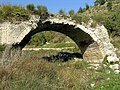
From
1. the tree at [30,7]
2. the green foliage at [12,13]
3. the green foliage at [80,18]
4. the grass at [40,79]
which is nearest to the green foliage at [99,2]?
the green foliage at [80,18]

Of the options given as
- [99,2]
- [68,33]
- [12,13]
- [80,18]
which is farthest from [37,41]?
[99,2]

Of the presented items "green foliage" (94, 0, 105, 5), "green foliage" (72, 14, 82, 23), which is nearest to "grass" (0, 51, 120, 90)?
"green foliage" (72, 14, 82, 23)

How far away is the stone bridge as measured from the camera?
14015mm

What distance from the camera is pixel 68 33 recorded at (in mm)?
18781

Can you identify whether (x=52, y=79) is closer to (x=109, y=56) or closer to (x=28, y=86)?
(x=28, y=86)

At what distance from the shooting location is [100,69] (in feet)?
45.0

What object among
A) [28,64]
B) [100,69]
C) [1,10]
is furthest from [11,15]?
[28,64]

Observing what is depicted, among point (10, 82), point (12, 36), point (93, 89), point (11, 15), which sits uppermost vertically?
point (11, 15)

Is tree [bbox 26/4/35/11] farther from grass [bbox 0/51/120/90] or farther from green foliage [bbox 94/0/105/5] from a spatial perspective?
green foliage [bbox 94/0/105/5]

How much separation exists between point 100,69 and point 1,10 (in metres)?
5.88

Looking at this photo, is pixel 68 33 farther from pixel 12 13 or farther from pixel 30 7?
pixel 12 13

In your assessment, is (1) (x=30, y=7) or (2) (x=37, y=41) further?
(2) (x=37, y=41)

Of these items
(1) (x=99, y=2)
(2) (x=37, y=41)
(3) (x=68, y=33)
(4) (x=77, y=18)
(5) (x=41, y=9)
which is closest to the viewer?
(5) (x=41, y=9)

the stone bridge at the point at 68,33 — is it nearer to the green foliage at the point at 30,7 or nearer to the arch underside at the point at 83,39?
the arch underside at the point at 83,39
